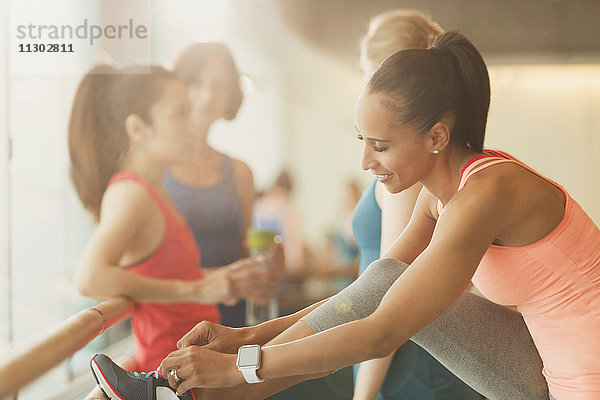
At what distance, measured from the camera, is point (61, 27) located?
65.7 inches

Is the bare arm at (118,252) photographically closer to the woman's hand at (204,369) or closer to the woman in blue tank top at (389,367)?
the woman in blue tank top at (389,367)

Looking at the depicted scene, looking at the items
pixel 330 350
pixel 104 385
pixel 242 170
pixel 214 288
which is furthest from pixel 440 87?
pixel 214 288

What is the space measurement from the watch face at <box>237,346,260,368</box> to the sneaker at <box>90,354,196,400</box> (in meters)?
0.10

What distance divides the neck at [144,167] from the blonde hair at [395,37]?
2.22 feet

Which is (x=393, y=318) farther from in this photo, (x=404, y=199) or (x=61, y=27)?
(x=61, y=27)

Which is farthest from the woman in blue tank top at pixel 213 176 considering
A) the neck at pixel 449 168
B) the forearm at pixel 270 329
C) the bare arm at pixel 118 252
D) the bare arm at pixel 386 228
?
the neck at pixel 449 168

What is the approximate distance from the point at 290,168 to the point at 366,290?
2.81 feet

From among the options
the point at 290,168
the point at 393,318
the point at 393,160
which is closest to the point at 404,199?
the point at 393,160

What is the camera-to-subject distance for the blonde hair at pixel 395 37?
1.26m

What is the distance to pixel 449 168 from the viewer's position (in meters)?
0.84

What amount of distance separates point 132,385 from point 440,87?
0.53 m

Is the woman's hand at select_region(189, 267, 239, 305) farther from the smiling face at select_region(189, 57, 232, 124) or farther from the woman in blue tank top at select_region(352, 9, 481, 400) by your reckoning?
the woman in blue tank top at select_region(352, 9, 481, 400)

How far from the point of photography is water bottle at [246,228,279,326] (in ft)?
5.66

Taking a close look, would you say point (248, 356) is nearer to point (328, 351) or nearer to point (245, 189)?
point (328, 351)
